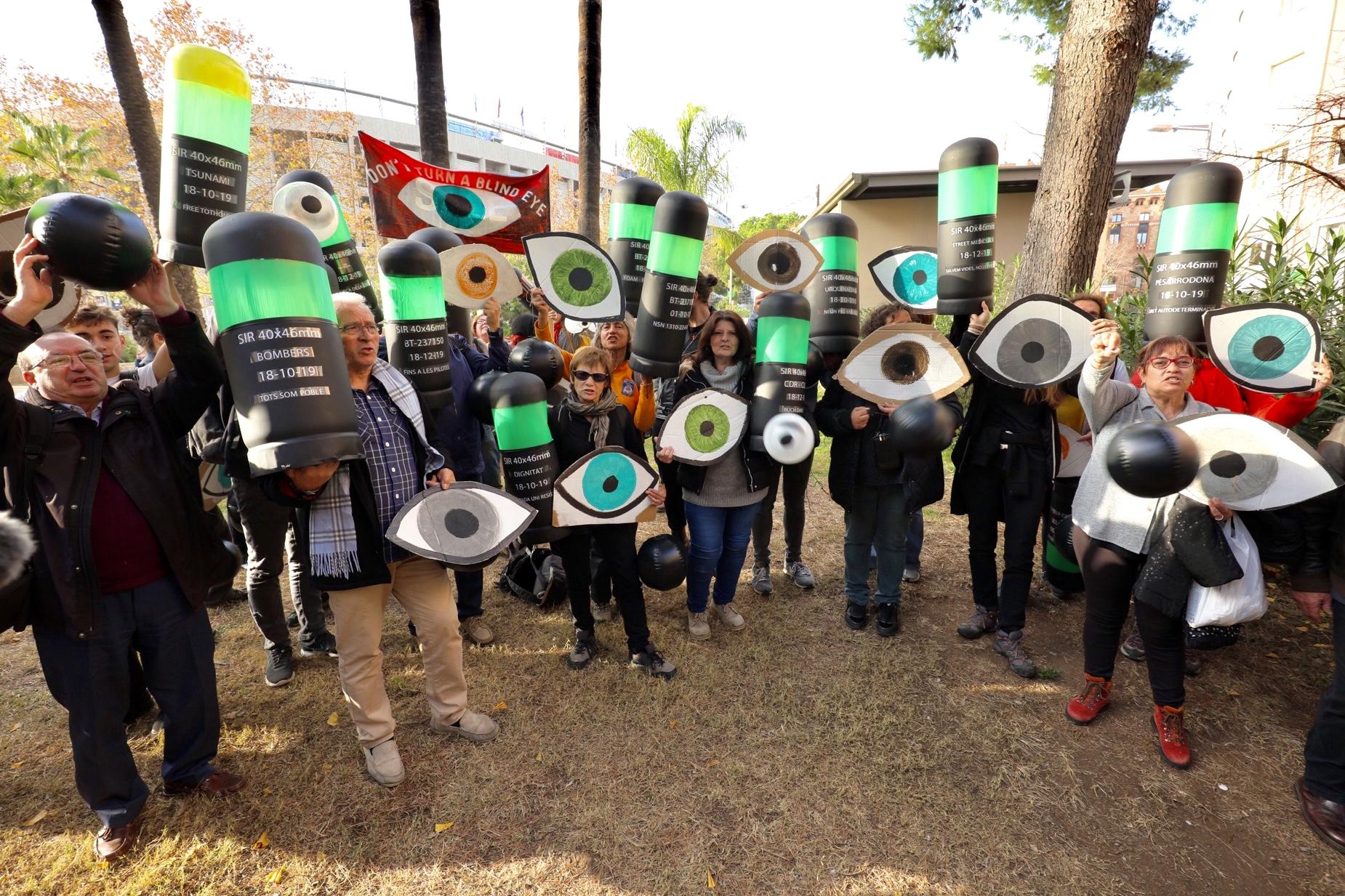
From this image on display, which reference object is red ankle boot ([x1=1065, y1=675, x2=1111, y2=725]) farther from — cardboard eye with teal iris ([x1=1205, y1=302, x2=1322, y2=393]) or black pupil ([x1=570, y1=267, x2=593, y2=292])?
black pupil ([x1=570, y1=267, x2=593, y2=292])

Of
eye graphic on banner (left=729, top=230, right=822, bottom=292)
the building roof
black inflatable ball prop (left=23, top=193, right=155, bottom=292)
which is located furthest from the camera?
the building roof

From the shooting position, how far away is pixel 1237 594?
8.47 ft

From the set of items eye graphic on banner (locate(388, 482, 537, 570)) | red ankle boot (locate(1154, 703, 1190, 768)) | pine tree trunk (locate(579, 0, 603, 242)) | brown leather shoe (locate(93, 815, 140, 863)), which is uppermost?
pine tree trunk (locate(579, 0, 603, 242))

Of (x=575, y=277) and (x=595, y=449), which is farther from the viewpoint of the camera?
(x=575, y=277)

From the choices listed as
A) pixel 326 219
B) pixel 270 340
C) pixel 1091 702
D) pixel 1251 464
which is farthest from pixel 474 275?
pixel 1091 702

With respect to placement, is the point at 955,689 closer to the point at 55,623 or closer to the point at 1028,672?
the point at 1028,672

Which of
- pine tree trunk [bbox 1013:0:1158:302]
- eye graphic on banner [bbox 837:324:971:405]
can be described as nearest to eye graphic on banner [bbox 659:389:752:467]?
eye graphic on banner [bbox 837:324:971:405]

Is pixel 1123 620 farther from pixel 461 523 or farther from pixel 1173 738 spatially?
pixel 461 523

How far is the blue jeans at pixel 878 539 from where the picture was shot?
12.3 feet

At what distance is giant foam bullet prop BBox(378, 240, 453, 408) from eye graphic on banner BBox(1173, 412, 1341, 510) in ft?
10.7

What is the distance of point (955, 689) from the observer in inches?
134

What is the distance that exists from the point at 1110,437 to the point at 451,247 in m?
3.82

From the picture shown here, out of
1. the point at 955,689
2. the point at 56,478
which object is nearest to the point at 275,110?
the point at 56,478

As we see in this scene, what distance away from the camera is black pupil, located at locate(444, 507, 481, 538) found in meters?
2.61
